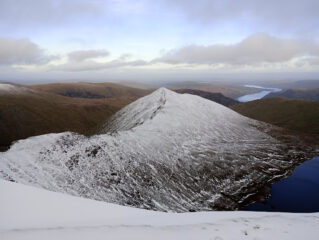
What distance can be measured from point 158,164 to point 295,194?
23.2m

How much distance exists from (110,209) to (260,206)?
97.8 ft

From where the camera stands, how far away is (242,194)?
109 feet

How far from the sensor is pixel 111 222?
7.27 metres

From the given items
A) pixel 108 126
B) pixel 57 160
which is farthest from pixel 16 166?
pixel 108 126

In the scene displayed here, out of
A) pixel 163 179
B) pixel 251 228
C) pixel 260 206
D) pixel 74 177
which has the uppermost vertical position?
pixel 251 228

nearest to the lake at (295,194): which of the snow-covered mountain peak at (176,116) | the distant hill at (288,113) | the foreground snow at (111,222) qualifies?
the snow-covered mountain peak at (176,116)

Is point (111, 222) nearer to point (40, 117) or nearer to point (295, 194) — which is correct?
point (295, 194)

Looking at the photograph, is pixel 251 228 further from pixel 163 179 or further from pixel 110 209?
pixel 163 179

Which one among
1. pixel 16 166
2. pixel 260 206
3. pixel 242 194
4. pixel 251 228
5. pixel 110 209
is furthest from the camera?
pixel 242 194

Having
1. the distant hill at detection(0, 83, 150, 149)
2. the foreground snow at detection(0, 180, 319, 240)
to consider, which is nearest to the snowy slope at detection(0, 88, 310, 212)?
the foreground snow at detection(0, 180, 319, 240)

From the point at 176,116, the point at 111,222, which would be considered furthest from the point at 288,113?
the point at 111,222

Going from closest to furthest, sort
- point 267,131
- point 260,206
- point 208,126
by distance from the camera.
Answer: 1. point 260,206
2. point 208,126
3. point 267,131

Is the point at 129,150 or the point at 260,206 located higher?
the point at 129,150

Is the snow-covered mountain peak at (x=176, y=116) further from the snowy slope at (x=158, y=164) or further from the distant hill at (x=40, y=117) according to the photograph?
the distant hill at (x=40, y=117)
